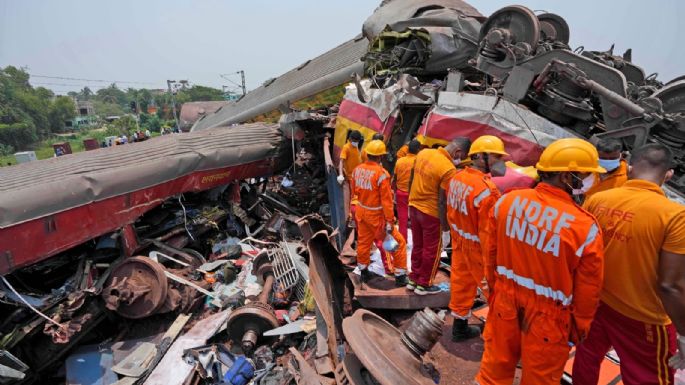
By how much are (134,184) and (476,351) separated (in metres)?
5.43

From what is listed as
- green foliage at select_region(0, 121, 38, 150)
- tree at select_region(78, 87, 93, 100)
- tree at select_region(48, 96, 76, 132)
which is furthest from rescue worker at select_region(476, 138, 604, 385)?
tree at select_region(78, 87, 93, 100)

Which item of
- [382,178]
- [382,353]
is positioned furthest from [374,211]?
[382,353]

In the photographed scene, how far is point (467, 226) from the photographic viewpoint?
2.87 meters

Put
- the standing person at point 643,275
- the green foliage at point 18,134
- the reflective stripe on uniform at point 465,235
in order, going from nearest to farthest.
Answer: the standing person at point 643,275
the reflective stripe on uniform at point 465,235
the green foliage at point 18,134

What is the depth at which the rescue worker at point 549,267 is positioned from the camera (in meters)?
1.85

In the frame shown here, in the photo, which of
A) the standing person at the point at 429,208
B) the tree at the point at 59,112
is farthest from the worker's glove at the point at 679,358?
the tree at the point at 59,112

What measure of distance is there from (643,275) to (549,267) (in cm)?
51

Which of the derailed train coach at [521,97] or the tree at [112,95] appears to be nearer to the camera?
the derailed train coach at [521,97]

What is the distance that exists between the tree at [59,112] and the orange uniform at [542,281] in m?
62.4

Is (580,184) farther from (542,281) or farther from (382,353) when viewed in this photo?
(382,353)

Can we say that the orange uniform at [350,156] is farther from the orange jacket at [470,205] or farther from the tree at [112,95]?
the tree at [112,95]

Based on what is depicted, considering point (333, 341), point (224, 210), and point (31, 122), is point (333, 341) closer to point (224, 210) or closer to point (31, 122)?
point (224, 210)

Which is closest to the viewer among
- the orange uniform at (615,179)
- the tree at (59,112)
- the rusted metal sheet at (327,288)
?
the rusted metal sheet at (327,288)

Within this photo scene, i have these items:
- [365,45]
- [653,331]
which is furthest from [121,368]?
[365,45]
